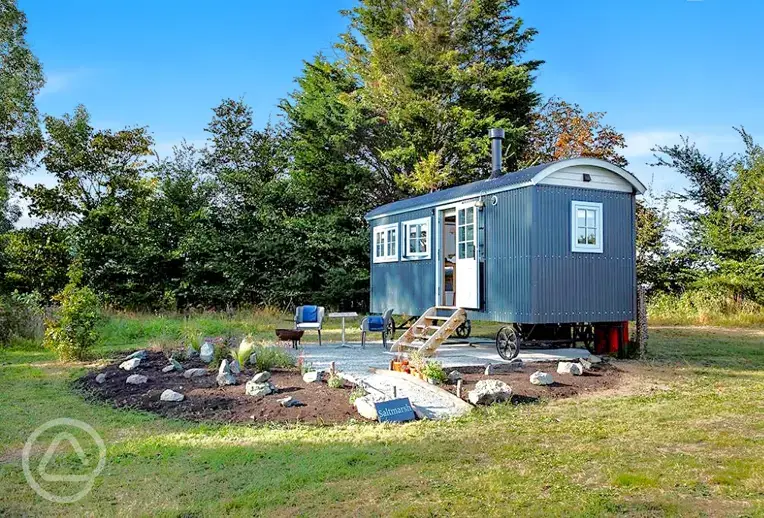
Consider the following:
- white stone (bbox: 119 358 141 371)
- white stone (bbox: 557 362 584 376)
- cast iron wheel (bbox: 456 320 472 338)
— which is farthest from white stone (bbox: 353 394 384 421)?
cast iron wheel (bbox: 456 320 472 338)

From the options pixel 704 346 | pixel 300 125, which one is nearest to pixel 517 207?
pixel 704 346

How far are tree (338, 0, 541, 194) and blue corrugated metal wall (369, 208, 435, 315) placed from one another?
7.81 metres

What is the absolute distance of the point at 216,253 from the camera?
A: 67.3 ft

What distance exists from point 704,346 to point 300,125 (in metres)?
15.3

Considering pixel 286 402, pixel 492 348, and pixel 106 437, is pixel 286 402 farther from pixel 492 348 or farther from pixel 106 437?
pixel 492 348

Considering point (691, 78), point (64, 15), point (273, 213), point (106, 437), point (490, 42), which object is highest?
point (490, 42)

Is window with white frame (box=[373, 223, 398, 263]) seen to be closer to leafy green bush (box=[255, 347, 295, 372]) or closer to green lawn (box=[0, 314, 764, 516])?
leafy green bush (box=[255, 347, 295, 372])

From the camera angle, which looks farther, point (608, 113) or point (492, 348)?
point (608, 113)

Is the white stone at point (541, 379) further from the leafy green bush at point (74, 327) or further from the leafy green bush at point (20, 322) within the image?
the leafy green bush at point (20, 322)

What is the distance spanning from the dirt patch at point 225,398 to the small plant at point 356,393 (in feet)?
0.18

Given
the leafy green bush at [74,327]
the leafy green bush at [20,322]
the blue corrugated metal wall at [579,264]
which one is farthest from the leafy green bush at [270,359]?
the leafy green bush at [20,322]

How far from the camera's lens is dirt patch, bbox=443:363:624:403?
7.14 metres

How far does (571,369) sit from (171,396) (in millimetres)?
4927

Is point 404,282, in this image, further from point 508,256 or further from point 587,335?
point 587,335
